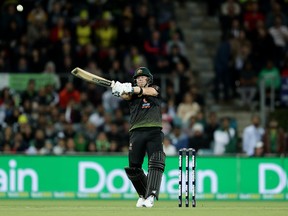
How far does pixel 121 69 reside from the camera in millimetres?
26453

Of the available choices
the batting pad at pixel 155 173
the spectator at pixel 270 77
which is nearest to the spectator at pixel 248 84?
the spectator at pixel 270 77

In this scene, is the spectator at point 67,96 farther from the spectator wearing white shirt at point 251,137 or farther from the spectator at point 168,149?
the spectator wearing white shirt at point 251,137

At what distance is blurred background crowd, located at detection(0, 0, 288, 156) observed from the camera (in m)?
24.4

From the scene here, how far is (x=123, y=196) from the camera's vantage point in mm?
21953

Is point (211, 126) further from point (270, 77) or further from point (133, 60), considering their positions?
point (133, 60)

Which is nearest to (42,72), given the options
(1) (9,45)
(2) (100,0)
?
(1) (9,45)

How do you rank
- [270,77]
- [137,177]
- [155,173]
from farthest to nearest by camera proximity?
[270,77] < [137,177] < [155,173]

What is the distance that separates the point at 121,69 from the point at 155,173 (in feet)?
35.1

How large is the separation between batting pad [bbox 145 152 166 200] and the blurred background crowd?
749 centimetres

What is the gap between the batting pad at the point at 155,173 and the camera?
1589 centimetres

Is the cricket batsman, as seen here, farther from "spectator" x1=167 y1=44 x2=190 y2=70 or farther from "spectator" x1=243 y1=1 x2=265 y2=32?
"spectator" x1=243 y1=1 x2=265 y2=32

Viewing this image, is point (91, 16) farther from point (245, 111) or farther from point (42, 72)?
point (245, 111)

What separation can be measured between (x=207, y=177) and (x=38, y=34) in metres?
6.93

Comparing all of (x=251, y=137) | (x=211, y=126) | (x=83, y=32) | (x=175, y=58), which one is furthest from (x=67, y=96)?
(x=251, y=137)
